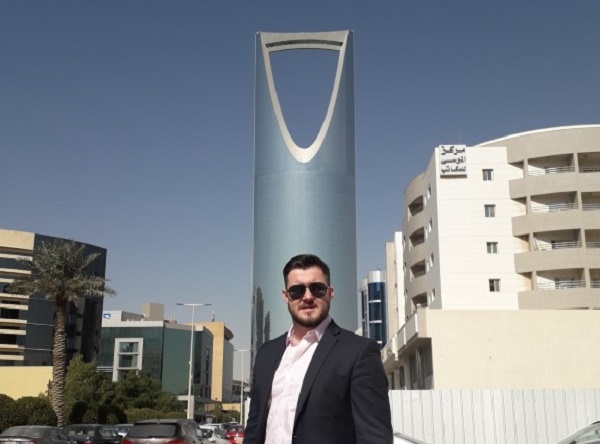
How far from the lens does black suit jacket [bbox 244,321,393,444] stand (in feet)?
9.89

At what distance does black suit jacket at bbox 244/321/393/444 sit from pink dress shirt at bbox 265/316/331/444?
0.20 ft

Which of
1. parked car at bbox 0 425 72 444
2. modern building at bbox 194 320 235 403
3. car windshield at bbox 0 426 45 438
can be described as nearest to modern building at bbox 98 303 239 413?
modern building at bbox 194 320 235 403

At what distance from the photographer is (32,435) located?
780 inches

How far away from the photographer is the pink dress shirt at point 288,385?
313 centimetres

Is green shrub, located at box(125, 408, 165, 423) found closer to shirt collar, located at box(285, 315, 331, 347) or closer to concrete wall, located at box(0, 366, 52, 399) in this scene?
concrete wall, located at box(0, 366, 52, 399)

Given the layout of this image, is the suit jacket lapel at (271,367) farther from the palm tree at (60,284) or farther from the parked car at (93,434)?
the palm tree at (60,284)

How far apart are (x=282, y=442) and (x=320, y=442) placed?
7.8 inches

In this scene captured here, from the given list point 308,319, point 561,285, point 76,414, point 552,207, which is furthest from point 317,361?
point 552,207

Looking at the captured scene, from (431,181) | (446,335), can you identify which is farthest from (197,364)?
(446,335)

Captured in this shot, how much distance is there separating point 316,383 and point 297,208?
14346 centimetres

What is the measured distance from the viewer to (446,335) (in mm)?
41406

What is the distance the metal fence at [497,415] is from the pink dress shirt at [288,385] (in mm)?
17284

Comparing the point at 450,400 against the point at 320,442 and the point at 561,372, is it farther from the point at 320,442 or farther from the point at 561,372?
the point at 561,372

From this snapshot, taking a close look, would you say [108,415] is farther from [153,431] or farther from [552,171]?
[552,171]
